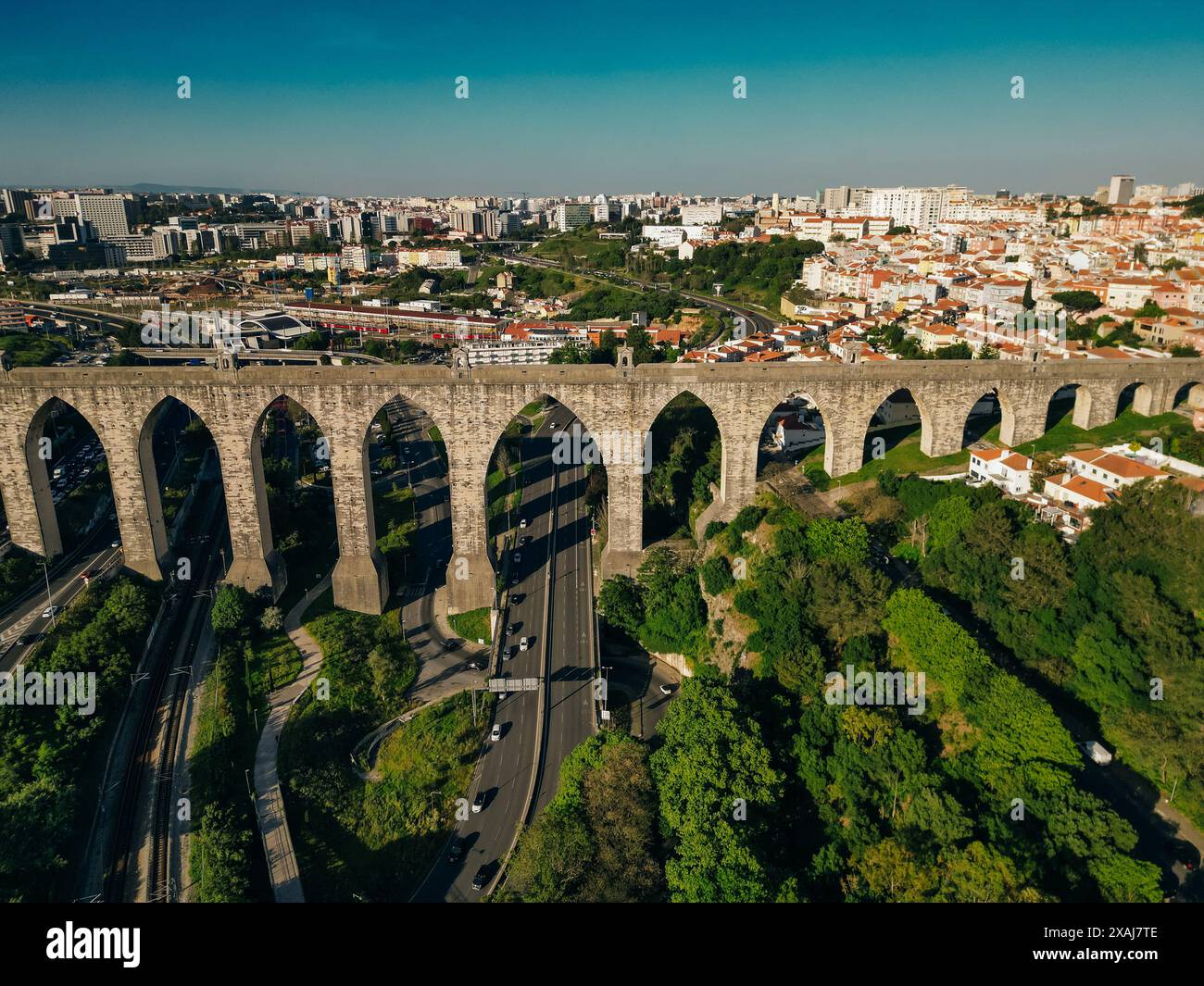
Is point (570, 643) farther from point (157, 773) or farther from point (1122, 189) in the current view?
point (1122, 189)

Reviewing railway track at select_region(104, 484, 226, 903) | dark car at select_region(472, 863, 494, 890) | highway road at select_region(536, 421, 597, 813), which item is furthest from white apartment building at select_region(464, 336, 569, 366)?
dark car at select_region(472, 863, 494, 890)

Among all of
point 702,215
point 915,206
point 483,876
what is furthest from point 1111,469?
point 702,215

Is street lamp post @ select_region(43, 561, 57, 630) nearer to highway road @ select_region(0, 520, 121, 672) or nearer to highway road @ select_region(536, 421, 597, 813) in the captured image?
highway road @ select_region(0, 520, 121, 672)

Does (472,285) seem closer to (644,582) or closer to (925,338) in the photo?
(925,338)

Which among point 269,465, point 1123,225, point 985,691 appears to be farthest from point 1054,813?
point 1123,225

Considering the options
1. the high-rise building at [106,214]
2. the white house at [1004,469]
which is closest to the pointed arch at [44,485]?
the white house at [1004,469]
